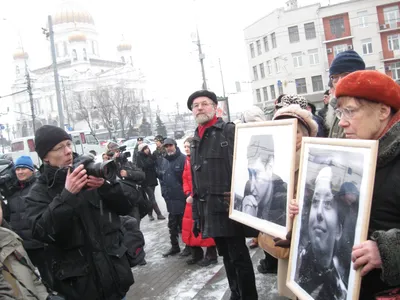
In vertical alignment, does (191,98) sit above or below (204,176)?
above

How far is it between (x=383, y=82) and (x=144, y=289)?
413 centimetres

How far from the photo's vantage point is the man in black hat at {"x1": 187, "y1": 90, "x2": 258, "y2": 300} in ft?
11.3

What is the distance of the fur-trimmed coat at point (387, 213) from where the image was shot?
1525mm

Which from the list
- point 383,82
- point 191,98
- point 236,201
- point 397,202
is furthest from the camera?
point 191,98

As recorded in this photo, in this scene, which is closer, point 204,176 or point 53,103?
point 204,176

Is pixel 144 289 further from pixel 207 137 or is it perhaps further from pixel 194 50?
pixel 194 50

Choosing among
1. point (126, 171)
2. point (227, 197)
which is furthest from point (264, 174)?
point (126, 171)

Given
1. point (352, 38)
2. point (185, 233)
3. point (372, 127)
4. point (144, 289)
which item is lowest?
point (144, 289)

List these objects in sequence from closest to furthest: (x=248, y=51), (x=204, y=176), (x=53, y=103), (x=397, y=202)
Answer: (x=397, y=202) → (x=204, y=176) → (x=248, y=51) → (x=53, y=103)

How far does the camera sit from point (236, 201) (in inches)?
110

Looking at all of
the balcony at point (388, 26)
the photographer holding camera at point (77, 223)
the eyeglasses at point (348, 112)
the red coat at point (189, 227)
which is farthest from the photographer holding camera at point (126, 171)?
the balcony at point (388, 26)

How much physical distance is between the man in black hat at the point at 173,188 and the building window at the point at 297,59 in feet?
136

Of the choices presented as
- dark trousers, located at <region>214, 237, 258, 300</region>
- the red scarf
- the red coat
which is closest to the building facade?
the red coat

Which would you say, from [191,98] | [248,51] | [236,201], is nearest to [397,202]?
[236,201]
